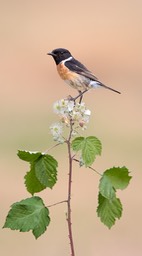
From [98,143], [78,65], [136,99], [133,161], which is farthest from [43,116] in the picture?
[98,143]

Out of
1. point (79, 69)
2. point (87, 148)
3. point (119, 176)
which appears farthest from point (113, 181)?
point (79, 69)

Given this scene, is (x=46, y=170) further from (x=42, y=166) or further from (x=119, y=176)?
(x=119, y=176)

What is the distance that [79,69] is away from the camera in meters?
6.11

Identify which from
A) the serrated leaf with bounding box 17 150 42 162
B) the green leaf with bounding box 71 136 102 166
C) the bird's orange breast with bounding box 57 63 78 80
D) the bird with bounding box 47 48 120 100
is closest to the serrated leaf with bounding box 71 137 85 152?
the green leaf with bounding box 71 136 102 166

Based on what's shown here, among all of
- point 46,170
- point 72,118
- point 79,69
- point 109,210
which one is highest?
point 79,69

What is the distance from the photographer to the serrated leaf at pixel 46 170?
3863mm

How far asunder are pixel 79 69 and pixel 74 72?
0.23 feet

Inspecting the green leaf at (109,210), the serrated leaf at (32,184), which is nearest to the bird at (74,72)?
the serrated leaf at (32,184)

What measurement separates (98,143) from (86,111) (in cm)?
18

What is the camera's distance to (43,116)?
791 inches

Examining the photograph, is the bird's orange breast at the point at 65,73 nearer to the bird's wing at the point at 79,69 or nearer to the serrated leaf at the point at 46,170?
the bird's wing at the point at 79,69

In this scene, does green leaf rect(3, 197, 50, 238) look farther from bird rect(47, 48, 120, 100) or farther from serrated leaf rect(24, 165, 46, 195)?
bird rect(47, 48, 120, 100)

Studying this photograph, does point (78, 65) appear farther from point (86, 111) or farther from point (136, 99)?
point (136, 99)

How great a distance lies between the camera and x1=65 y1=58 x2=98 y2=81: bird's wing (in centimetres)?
600
